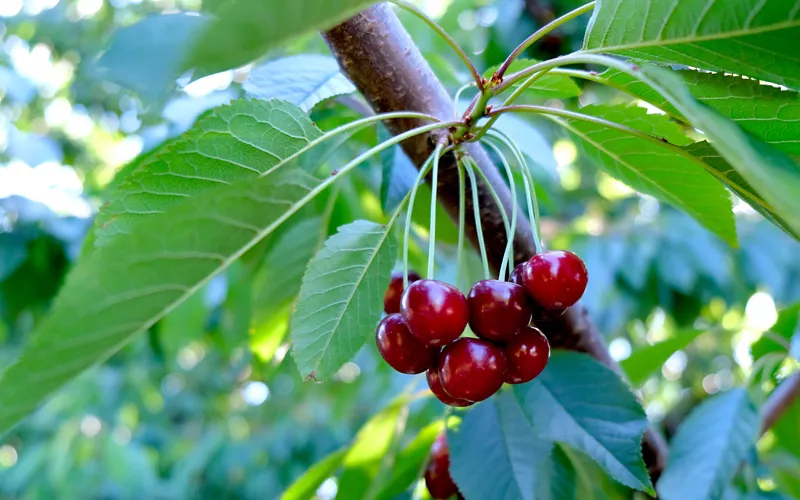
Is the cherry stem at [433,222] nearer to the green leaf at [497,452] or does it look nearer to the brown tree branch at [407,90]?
the brown tree branch at [407,90]

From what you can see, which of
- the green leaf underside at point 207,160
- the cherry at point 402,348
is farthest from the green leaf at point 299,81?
the cherry at point 402,348

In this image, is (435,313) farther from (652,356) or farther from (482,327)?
(652,356)

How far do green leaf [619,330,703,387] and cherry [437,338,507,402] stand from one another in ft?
1.94

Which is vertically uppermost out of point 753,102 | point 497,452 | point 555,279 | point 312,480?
point 753,102

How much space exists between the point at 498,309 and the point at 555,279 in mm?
59

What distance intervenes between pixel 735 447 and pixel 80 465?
4.01 meters

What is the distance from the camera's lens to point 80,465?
156 inches

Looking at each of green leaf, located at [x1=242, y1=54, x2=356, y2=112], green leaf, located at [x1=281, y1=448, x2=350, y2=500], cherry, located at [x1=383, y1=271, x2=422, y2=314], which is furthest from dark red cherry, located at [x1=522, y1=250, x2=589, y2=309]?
green leaf, located at [x1=281, y1=448, x2=350, y2=500]

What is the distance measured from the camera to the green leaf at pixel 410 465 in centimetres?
100

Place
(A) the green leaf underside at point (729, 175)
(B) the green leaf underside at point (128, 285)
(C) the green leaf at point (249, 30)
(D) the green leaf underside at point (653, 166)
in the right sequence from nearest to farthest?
(C) the green leaf at point (249, 30)
(B) the green leaf underside at point (128, 285)
(A) the green leaf underside at point (729, 175)
(D) the green leaf underside at point (653, 166)

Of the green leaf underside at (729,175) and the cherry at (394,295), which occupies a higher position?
the green leaf underside at (729,175)

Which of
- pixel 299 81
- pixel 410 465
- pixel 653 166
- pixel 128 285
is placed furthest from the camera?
pixel 410 465

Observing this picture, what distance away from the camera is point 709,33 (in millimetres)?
477

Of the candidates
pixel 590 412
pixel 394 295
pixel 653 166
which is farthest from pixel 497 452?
pixel 653 166
